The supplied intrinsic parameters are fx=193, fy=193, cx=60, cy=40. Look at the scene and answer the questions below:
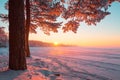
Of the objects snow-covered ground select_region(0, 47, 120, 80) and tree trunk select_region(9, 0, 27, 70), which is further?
tree trunk select_region(9, 0, 27, 70)

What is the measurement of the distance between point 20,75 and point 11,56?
0.94m

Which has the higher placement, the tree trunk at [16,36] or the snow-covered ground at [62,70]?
the tree trunk at [16,36]

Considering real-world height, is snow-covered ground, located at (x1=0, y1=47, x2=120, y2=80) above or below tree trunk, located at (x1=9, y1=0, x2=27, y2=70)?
below

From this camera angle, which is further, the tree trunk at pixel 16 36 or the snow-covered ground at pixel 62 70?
the tree trunk at pixel 16 36

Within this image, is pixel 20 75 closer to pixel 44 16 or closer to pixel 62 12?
pixel 62 12

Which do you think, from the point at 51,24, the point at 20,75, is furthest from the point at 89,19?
the point at 51,24

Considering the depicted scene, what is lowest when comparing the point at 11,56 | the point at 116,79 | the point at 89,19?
the point at 116,79

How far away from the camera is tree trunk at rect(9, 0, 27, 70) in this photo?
7148mm

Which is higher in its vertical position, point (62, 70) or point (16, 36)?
point (16, 36)

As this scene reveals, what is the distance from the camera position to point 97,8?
36.5 ft

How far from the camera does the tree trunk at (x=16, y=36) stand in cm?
715

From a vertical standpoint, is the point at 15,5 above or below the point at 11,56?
above

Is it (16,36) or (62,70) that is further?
(62,70)

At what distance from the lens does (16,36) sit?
7.17 m
